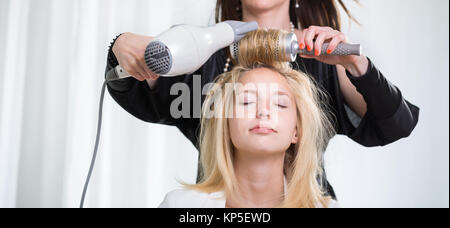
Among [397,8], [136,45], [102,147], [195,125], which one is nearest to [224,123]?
[195,125]

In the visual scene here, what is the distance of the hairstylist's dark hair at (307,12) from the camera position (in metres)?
1.14

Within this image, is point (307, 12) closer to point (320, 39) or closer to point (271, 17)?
point (271, 17)

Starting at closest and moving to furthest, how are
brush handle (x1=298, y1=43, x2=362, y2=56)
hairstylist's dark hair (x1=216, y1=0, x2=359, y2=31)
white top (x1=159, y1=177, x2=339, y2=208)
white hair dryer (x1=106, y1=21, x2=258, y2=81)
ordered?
1. white hair dryer (x1=106, y1=21, x2=258, y2=81)
2. brush handle (x1=298, y1=43, x2=362, y2=56)
3. white top (x1=159, y1=177, x2=339, y2=208)
4. hairstylist's dark hair (x1=216, y1=0, x2=359, y2=31)

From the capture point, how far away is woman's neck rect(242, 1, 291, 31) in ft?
3.51

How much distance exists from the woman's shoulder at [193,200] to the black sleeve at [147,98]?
213 mm

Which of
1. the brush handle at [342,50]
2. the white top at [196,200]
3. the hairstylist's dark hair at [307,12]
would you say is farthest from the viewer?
the hairstylist's dark hair at [307,12]

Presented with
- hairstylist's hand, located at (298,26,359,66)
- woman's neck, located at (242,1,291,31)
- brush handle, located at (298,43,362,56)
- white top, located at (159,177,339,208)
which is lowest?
white top, located at (159,177,339,208)

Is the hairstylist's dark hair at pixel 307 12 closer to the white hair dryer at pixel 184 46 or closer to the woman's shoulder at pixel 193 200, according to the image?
the white hair dryer at pixel 184 46

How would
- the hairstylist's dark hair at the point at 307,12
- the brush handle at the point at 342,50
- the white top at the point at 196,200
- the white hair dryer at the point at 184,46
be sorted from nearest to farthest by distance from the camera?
the white hair dryer at the point at 184,46
the brush handle at the point at 342,50
the white top at the point at 196,200
the hairstylist's dark hair at the point at 307,12

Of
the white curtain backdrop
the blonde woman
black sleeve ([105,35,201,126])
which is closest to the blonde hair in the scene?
the blonde woman

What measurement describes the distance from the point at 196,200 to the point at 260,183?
0.13 meters

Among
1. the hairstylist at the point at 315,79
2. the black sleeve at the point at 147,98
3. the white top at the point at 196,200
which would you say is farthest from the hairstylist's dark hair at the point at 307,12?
the white top at the point at 196,200

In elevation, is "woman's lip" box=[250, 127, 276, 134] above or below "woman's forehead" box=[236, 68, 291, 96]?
below

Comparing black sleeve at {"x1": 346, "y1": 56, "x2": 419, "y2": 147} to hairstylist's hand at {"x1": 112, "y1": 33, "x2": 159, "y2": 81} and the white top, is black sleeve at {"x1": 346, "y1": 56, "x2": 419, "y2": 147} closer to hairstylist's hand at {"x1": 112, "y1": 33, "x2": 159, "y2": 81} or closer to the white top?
the white top
